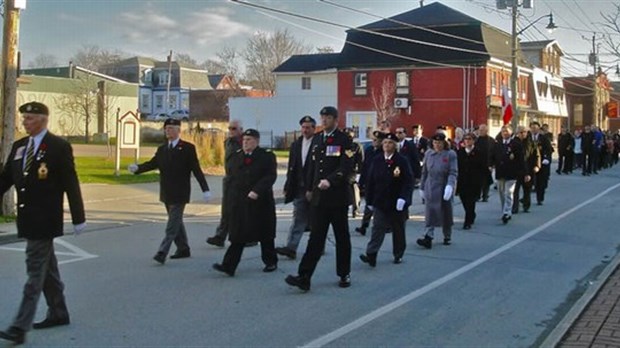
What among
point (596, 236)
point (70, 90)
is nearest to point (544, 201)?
point (596, 236)

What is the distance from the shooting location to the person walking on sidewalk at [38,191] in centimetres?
617

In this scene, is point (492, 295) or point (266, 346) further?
point (492, 295)

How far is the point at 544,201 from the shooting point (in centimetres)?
1900

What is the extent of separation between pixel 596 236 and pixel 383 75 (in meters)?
41.0

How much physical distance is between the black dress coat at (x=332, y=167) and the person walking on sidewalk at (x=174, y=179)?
204 centimetres

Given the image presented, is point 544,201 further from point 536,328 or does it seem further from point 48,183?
point 48,183

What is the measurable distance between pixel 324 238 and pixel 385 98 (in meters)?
45.0

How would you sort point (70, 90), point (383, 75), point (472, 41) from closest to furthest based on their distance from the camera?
point (472, 41), point (383, 75), point (70, 90)

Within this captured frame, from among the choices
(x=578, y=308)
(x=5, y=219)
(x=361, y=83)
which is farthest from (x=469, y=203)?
(x=361, y=83)

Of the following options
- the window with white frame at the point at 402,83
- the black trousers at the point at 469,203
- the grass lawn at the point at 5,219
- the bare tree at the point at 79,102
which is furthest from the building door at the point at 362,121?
the grass lawn at the point at 5,219

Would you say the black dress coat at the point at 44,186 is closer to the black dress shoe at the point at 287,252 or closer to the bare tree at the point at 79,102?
the black dress shoe at the point at 287,252

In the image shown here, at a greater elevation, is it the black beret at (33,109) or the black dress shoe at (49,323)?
the black beret at (33,109)

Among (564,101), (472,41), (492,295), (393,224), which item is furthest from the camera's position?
(564,101)

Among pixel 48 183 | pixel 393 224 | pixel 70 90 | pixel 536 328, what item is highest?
pixel 70 90
